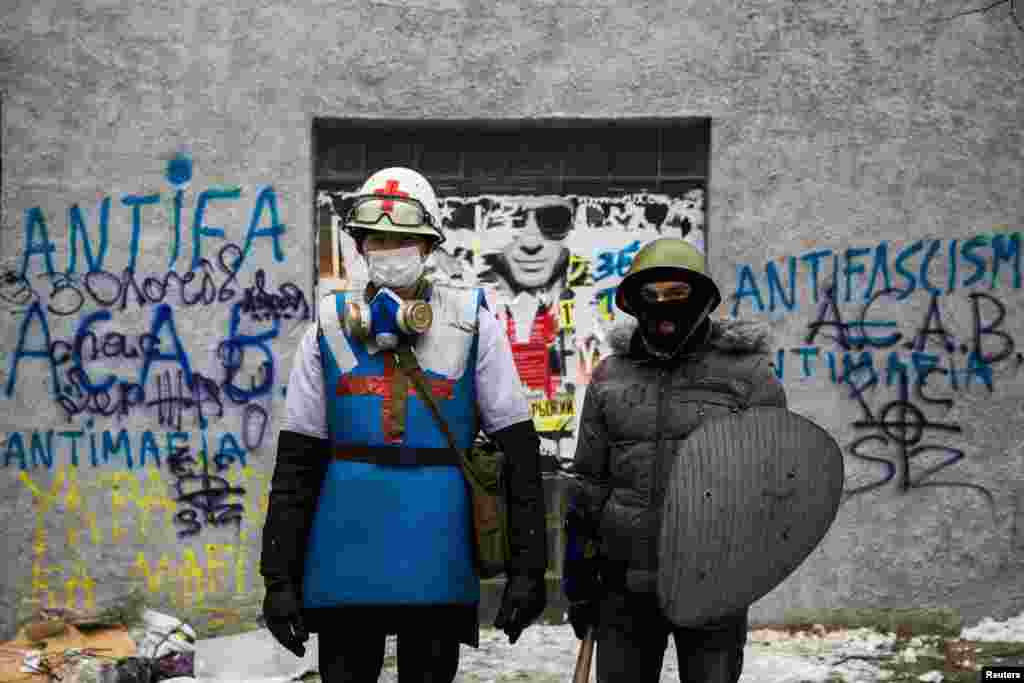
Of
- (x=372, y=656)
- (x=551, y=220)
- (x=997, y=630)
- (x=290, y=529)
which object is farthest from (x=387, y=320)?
(x=997, y=630)

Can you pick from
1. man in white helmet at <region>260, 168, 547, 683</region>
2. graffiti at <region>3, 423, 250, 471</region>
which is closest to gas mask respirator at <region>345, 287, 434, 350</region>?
man in white helmet at <region>260, 168, 547, 683</region>

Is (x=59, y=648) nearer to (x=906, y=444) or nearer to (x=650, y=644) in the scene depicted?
(x=650, y=644)

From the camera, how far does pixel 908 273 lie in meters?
7.09

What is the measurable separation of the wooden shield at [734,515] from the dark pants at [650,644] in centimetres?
15

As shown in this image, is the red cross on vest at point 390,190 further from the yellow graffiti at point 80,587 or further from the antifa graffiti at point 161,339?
the yellow graffiti at point 80,587

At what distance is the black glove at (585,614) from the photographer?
3.91 m

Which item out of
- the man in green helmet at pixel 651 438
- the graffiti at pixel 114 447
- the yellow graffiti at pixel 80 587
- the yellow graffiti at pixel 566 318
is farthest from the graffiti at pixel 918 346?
the yellow graffiti at pixel 80 587

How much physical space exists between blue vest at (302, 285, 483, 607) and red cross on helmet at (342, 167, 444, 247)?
0.28 meters

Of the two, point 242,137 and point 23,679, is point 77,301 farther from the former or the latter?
point 23,679

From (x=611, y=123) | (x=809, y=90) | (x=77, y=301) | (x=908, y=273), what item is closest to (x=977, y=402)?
(x=908, y=273)

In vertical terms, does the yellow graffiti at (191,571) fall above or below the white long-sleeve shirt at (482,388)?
below

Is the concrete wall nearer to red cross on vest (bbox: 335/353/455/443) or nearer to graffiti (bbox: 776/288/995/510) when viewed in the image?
graffiti (bbox: 776/288/995/510)

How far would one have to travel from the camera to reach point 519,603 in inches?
145

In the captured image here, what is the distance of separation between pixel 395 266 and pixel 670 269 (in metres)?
0.82
